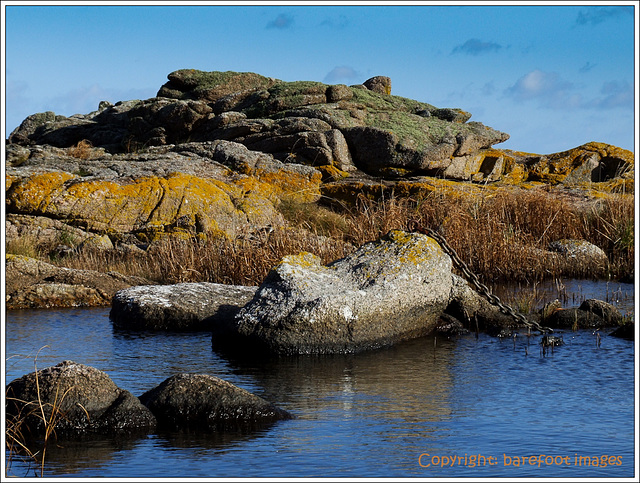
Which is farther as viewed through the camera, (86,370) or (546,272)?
(546,272)

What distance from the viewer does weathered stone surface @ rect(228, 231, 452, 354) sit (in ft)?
28.1

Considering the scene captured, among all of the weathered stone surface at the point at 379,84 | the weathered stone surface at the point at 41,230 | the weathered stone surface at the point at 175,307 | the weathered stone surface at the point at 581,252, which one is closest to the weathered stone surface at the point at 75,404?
the weathered stone surface at the point at 175,307

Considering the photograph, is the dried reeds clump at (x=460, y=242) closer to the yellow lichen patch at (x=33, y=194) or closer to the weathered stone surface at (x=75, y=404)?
the yellow lichen patch at (x=33, y=194)

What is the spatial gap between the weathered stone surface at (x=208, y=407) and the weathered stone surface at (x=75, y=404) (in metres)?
0.16

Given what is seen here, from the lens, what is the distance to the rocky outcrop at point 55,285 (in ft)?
39.2

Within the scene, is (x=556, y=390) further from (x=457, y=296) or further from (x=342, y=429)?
(x=457, y=296)

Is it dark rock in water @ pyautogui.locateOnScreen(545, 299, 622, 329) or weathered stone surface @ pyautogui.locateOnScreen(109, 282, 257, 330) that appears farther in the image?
weathered stone surface @ pyautogui.locateOnScreen(109, 282, 257, 330)

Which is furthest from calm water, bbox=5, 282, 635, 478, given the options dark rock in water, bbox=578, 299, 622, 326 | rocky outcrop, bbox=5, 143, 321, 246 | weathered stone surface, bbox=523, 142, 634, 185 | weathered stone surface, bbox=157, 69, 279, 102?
weathered stone surface, bbox=157, 69, 279, 102

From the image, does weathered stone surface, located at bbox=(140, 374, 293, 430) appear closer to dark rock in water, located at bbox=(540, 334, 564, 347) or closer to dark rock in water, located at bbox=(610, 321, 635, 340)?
dark rock in water, located at bbox=(540, 334, 564, 347)

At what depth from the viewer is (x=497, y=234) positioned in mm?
13758

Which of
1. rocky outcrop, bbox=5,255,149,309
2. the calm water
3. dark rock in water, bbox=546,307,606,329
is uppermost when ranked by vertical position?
rocky outcrop, bbox=5,255,149,309

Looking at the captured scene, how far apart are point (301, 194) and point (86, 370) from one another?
44.8 ft

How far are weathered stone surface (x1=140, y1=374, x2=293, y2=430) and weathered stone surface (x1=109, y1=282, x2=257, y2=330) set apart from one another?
3.95 metres

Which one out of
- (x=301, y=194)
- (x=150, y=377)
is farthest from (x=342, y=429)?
(x=301, y=194)
